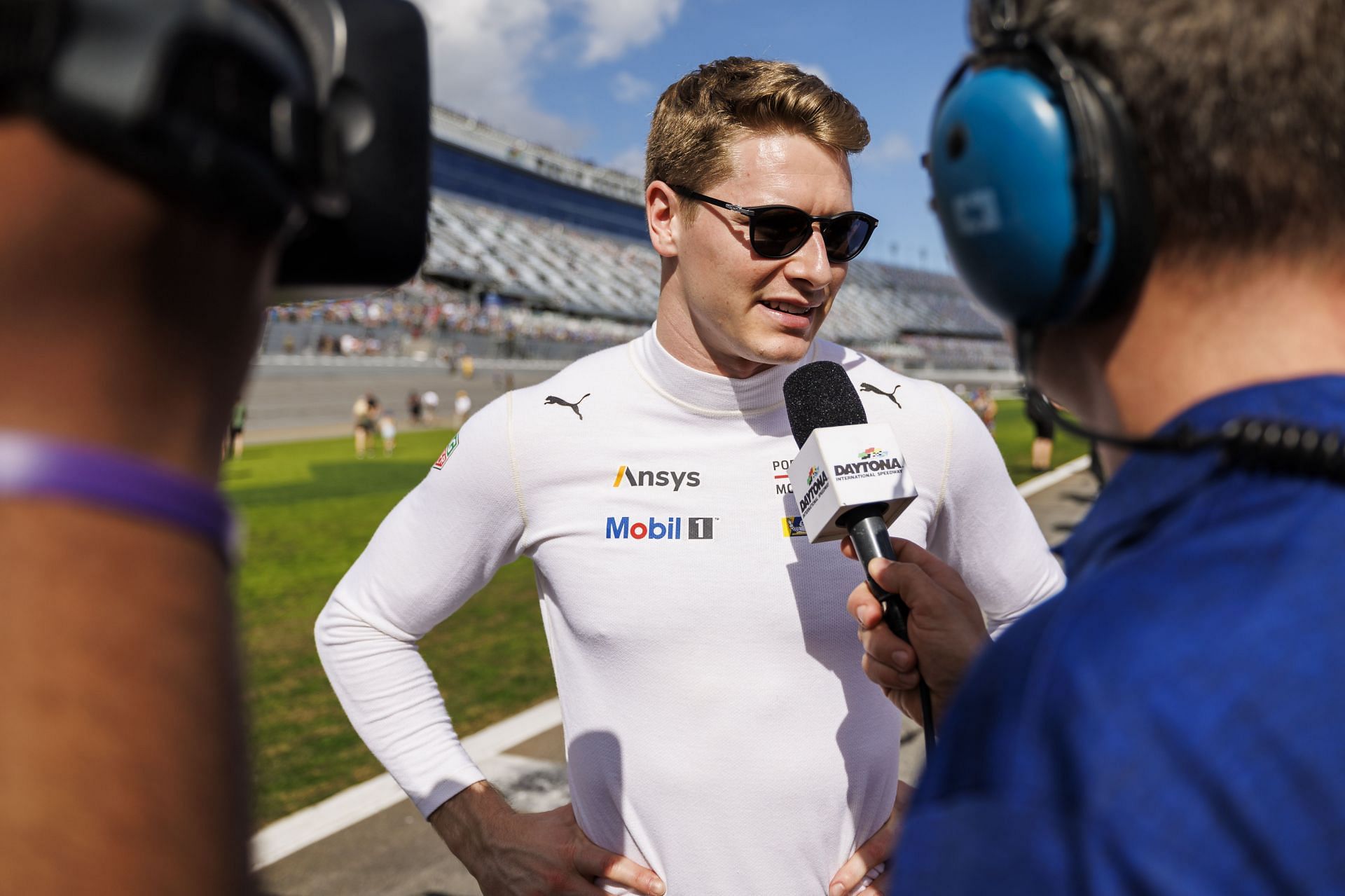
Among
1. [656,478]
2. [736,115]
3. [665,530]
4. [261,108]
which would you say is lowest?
[665,530]

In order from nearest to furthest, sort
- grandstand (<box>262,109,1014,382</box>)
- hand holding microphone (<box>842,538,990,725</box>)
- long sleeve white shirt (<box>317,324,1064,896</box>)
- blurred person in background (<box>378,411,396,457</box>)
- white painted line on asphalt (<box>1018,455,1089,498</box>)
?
hand holding microphone (<box>842,538,990,725</box>), long sleeve white shirt (<box>317,324,1064,896</box>), white painted line on asphalt (<box>1018,455,1089,498</box>), blurred person in background (<box>378,411,396,457</box>), grandstand (<box>262,109,1014,382</box>)

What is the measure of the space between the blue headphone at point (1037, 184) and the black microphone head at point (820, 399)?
0.97m

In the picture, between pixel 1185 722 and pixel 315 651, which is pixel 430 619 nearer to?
pixel 1185 722

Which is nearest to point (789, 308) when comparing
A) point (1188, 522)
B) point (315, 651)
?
point (1188, 522)

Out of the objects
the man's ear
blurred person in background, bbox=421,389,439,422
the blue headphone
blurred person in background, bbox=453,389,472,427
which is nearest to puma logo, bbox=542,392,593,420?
the man's ear

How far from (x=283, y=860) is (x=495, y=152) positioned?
63.6 meters

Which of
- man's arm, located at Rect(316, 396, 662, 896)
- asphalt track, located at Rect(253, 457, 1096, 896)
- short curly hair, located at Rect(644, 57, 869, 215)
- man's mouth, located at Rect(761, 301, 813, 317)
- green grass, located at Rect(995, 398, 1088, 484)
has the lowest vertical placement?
asphalt track, located at Rect(253, 457, 1096, 896)

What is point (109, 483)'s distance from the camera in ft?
1.71

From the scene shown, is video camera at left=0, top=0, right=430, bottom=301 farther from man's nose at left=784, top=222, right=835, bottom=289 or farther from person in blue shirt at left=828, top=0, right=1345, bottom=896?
man's nose at left=784, top=222, right=835, bottom=289

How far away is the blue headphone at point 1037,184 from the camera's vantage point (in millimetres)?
892

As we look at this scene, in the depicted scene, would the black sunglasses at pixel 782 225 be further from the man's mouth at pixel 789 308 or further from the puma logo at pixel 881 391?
the puma logo at pixel 881 391

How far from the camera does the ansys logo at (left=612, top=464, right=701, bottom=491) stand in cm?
222

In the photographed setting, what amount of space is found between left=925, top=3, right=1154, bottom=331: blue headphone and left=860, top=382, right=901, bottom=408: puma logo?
49.4 inches

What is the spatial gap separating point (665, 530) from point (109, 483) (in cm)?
168
